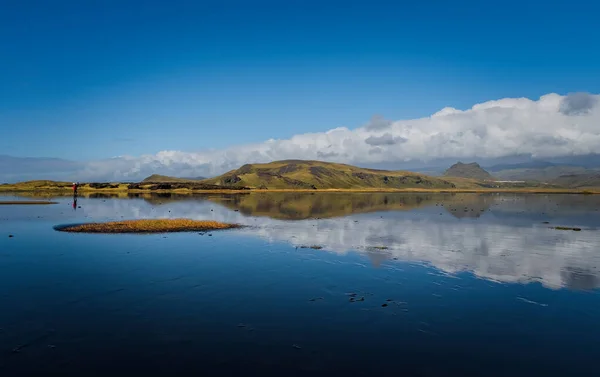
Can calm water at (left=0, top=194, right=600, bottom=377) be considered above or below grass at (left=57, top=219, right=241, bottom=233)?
below

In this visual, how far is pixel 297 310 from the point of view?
2627cm

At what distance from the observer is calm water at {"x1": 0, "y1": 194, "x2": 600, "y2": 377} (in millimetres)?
18672

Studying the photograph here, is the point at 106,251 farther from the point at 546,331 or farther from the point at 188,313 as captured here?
the point at 546,331

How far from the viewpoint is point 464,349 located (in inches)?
800

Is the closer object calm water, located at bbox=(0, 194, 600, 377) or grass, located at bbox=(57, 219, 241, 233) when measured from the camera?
calm water, located at bbox=(0, 194, 600, 377)

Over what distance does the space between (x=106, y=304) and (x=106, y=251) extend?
74.7ft

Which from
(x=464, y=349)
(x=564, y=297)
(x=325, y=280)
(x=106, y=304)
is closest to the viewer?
(x=464, y=349)

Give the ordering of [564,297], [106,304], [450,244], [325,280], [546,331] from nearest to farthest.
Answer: [546,331], [106,304], [564,297], [325,280], [450,244]

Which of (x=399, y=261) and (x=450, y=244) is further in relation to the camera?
(x=450, y=244)

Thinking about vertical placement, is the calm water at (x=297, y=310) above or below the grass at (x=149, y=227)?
below

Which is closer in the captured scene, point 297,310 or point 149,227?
point 297,310

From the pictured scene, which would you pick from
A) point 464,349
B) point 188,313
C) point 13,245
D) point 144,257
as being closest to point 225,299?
point 188,313

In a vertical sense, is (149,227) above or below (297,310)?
above

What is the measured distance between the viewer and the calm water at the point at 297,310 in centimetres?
1867
